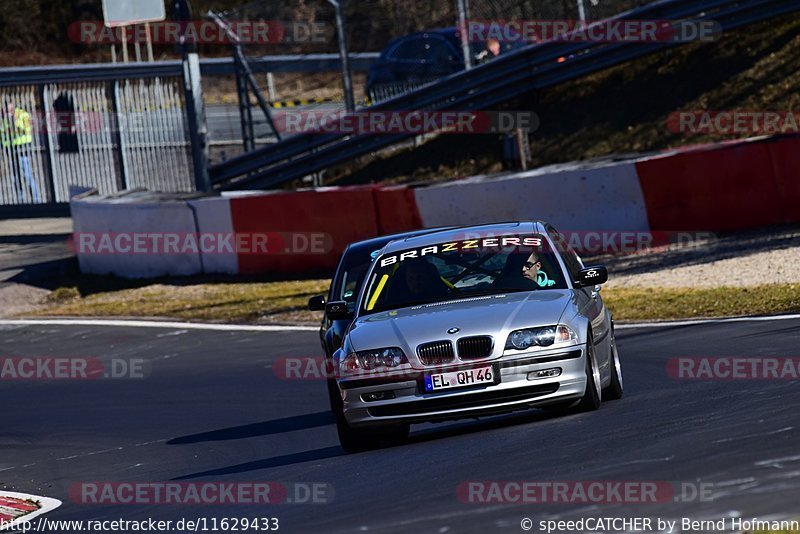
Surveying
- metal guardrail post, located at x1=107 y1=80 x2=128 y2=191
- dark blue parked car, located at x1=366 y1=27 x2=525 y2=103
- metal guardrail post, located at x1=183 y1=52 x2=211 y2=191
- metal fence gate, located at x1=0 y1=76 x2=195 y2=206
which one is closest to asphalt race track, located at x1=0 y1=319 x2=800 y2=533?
metal guardrail post, located at x1=183 y1=52 x2=211 y2=191

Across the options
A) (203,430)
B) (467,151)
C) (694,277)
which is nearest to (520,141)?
(467,151)

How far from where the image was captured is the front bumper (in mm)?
8688

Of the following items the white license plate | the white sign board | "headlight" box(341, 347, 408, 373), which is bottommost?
the white license plate

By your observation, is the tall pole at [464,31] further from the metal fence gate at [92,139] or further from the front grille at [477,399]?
the front grille at [477,399]

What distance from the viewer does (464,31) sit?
25.6m

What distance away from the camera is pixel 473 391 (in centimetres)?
870

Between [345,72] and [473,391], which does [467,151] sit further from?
[473,391]

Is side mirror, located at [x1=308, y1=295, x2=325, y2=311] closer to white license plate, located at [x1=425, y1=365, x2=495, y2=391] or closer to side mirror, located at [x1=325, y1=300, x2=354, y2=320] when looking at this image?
side mirror, located at [x1=325, y1=300, x2=354, y2=320]

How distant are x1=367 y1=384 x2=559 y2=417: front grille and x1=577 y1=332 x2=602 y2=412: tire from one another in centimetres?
34

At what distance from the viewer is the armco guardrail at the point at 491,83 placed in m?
24.7

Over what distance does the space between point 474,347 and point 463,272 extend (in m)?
1.17

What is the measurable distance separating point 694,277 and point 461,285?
8.55 m

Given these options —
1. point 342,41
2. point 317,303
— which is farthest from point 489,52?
point 317,303

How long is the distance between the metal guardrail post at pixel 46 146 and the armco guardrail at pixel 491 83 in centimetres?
Answer: 432
